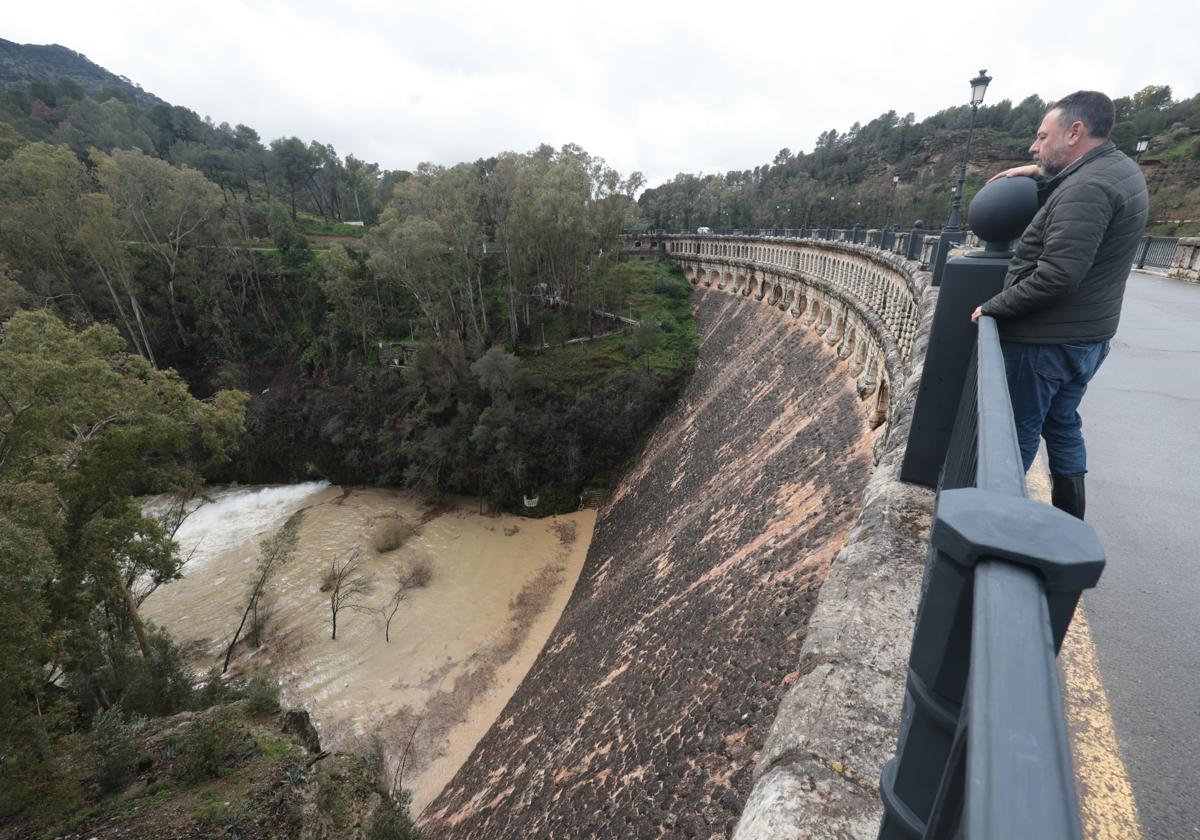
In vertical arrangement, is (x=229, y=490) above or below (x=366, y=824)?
below

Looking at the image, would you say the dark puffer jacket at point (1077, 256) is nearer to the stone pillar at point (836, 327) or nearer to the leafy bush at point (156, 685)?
the leafy bush at point (156, 685)

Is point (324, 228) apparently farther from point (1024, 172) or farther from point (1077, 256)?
point (1077, 256)

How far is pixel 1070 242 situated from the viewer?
2375 mm

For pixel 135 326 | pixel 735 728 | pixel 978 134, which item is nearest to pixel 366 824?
pixel 735 728

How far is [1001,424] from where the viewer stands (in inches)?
58.6

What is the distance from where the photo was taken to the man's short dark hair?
2.50 m

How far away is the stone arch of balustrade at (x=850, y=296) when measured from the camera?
11077 millimetres

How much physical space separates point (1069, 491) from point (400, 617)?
17.9 metres

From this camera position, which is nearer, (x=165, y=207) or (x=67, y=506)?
(x=67, y=506)

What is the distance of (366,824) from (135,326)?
33.0 metres

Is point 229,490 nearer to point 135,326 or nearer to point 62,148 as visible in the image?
point 135,326

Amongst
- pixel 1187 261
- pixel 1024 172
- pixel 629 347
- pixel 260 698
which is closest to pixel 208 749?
pixel 260 698

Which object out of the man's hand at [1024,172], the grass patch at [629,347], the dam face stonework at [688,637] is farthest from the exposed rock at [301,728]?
the grass patch at [629,347]

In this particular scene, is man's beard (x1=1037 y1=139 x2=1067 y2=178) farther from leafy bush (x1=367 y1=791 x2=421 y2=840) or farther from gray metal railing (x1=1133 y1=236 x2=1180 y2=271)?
gray metal railing (x1=1133 y1=236 x2=1180 y2=271)
